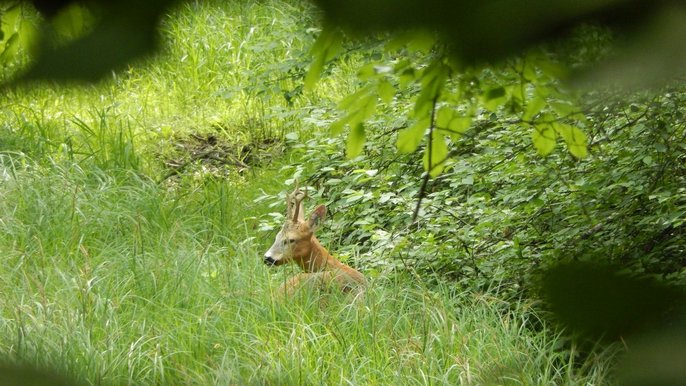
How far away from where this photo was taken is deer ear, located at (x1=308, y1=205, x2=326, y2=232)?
5789mm

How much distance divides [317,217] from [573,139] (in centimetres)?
390

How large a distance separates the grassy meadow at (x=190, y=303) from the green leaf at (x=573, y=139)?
0.59 m

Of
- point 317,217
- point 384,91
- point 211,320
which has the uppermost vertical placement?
point 384,91

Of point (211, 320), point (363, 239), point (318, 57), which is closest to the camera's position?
point (318, 57)

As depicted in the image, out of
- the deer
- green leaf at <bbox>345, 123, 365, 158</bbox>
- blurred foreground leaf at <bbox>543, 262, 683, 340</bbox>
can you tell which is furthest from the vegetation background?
blurred foreground leaf at <bbox>543, 262, 683, 340</bbox>

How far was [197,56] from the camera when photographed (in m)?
9.54

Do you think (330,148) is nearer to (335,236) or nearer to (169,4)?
(335,236)

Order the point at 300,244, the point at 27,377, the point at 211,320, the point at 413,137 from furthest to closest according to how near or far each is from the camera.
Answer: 1. the point at 300,244
2. the point at 211,320
3. the point at 413,137
4. the point at 27,377

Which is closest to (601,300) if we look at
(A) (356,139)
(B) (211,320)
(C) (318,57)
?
(C) (318,57)

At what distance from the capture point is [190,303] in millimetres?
4352

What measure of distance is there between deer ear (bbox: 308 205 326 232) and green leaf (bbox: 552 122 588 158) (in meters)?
3.69

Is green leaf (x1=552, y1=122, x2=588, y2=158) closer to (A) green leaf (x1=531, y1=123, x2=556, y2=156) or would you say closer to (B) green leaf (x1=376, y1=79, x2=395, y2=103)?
(A) green leaf (x1=531, y1=123, x2=556, y2=156)

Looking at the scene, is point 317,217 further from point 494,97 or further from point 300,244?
point 494,97

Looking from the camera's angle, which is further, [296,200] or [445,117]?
[296,200]
